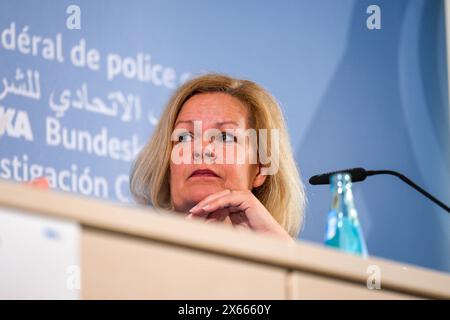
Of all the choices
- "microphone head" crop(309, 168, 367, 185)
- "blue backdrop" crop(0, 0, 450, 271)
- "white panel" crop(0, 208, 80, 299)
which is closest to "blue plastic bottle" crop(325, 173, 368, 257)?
"microphone head" crop(309, 168, 367, 185)

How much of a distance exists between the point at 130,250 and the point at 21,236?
0.11 m

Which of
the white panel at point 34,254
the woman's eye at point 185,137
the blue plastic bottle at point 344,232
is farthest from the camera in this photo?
the woman's eye at point 185,137

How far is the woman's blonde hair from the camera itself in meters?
2.63

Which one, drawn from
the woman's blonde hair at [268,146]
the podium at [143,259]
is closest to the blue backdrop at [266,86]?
the woman's blonde hair at [268,146]

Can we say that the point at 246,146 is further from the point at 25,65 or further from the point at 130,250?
the point at 130,250

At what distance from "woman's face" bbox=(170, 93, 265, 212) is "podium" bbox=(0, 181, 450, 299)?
1.48 meters

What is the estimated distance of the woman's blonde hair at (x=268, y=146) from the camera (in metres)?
2.63

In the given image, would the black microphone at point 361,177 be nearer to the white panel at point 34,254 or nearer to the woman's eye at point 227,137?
the woman's eye at point 227,137

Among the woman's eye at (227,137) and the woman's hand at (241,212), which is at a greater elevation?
A: the woman's eye at (227,137)

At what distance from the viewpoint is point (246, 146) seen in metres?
2.73

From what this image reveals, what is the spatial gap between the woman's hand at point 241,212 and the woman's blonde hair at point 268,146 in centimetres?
30

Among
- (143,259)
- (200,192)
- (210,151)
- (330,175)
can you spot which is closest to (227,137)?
(210,151)

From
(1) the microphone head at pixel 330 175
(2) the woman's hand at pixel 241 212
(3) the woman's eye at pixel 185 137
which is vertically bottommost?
(2) the woman's hand at pixel 241 212
